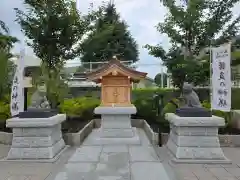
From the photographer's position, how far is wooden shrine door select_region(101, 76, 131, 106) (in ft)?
36.1

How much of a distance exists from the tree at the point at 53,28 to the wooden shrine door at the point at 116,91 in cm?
256

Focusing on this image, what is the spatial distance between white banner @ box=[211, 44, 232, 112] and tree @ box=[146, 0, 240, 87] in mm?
3781

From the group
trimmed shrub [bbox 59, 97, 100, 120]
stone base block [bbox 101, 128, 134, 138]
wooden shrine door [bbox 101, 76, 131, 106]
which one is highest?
wooden shrine door [bbox 101, 76, 131, 106]

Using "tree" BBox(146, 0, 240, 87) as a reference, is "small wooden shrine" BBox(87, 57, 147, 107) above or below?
below

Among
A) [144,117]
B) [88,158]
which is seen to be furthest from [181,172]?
[144,117]

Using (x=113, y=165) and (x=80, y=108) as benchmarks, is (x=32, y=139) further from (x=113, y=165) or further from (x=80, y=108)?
(x=80, y=108)

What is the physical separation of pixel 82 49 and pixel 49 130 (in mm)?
7188

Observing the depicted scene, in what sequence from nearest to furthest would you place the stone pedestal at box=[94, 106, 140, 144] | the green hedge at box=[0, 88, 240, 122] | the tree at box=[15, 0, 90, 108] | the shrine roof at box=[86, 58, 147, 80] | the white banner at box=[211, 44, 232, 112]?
the white banner at box=[211, 44, 232, 112]
the stone pedestal at box=[94, 106, 140, 144]
the shrine roof at box=[86, 58, 147, 80]
the tree at box=[15, 0, 90, 108]
the green hedge at box=[0, 88, 240, 122]

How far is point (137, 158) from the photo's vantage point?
7516 millimetres

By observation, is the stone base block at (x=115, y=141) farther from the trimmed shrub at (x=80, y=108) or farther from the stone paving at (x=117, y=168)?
the trimmed shrub at (x=80, y=108)

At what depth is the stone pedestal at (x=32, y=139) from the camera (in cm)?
720

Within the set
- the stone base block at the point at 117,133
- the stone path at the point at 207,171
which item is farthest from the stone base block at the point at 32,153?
the stone base block at the point at 117,133

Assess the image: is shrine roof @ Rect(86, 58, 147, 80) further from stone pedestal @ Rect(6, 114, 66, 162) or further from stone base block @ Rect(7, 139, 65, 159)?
stone base block @ Rect(7, 139, 65, 159)

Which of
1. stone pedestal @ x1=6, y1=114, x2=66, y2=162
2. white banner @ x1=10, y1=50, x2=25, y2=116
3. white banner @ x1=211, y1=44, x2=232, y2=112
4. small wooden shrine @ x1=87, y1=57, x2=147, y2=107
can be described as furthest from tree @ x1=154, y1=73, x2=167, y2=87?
stone pedestal @ x1=6, y1=114, x2=66, y2=162
